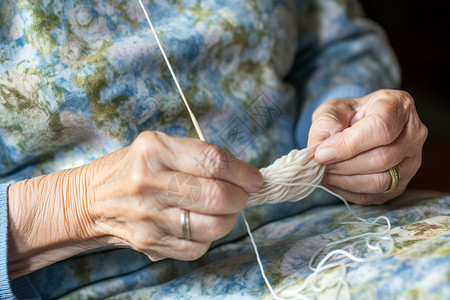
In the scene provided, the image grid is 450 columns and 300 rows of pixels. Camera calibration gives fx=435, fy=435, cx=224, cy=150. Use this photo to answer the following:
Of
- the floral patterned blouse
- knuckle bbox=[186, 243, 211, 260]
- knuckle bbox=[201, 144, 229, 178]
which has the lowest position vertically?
knuckle bbox=[186, 243, 211, 260]

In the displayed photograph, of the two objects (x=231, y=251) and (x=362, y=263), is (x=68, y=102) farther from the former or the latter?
(x=362, y=263)

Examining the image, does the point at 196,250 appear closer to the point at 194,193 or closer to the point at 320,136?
the point at 194,193

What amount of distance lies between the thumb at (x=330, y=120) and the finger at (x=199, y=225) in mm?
218

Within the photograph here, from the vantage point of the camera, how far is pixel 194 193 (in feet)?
1.97

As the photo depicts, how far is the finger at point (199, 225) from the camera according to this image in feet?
2.02

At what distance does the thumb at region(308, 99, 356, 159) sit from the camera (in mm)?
779

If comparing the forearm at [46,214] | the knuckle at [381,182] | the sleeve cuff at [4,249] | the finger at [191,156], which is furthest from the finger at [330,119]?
the sleeve cuff at [4,249]

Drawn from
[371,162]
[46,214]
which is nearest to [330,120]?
[371,162]

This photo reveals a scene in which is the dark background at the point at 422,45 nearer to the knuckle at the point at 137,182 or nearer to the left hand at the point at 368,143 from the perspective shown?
the left hand at the point at 368,143

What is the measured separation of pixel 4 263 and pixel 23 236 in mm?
49

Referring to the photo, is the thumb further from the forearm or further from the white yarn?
the forearm

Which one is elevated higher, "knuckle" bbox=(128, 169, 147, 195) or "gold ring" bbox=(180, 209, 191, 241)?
"knuckle" bbox=(128, 169, 147, 195)

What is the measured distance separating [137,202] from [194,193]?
0.28ft

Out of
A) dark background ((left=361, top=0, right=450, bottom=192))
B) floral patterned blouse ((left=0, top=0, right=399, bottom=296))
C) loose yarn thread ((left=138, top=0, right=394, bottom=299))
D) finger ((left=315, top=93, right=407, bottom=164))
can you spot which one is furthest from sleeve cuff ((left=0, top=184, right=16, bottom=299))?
dark background ((left=361, top=0, right=450, bottom=192))
